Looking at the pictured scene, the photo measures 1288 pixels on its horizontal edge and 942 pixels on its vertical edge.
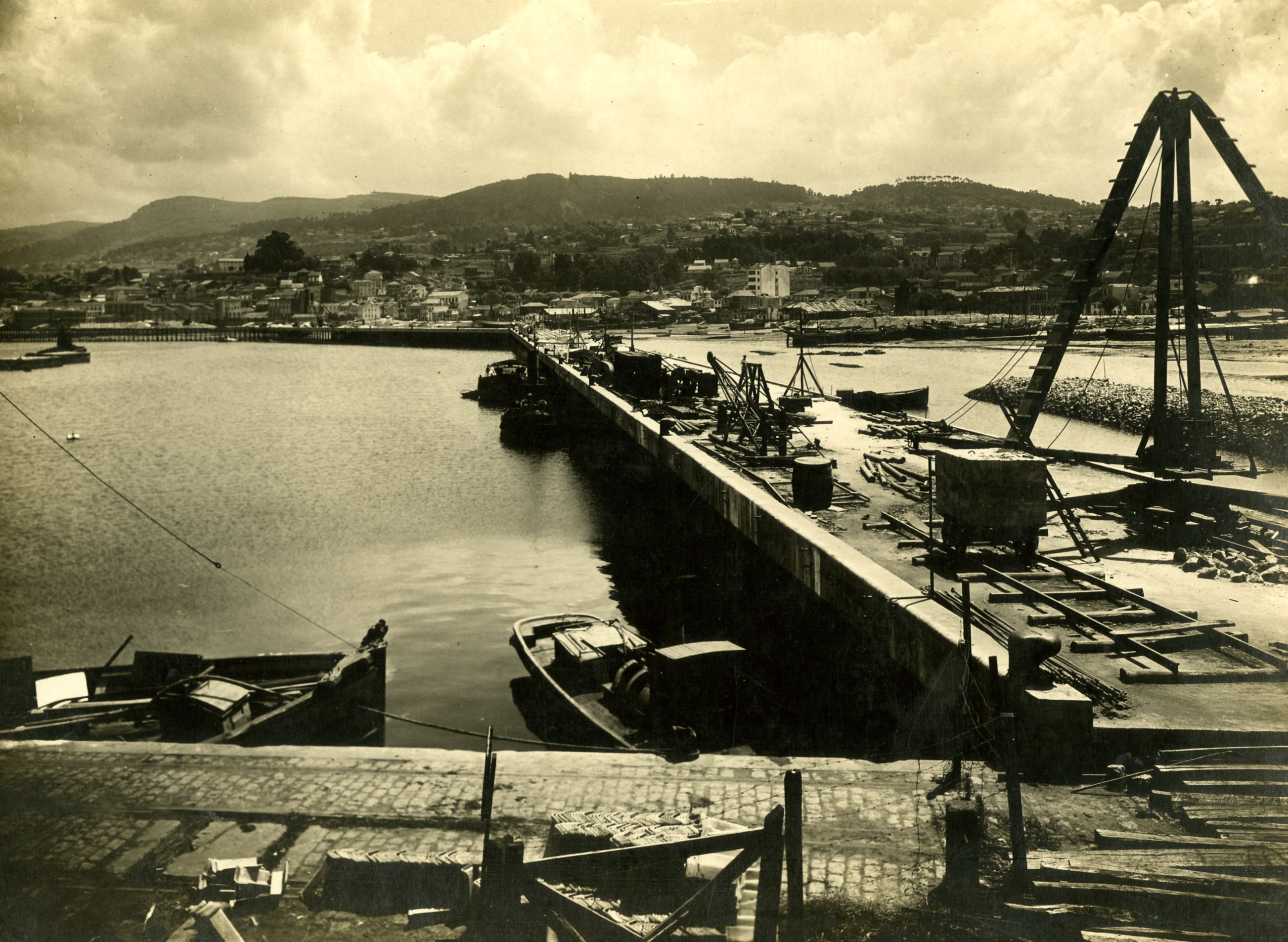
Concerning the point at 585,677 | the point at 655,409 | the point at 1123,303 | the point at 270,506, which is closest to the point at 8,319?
the point at 270,506

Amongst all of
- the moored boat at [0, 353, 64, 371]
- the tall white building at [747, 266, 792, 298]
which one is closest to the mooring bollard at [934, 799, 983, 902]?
the moored boat at [0, 353, 64, 371]

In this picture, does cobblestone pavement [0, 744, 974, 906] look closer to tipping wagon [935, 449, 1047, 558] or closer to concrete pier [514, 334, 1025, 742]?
concrete pier [514, 334, 1025, 742]

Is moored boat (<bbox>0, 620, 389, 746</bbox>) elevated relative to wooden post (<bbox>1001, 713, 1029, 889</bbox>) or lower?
lower

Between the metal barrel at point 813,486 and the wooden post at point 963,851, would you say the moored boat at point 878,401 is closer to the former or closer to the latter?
the metal barrel at point 813,486

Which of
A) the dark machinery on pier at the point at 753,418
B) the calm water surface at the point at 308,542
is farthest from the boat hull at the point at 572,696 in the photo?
the dark machinery on pier at the point at 753,418

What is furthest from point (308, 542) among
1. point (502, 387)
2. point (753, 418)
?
point (502, 387)

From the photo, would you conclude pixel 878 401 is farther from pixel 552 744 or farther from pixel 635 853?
pixel 635 853

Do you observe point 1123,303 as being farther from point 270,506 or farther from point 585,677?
point 585,677
